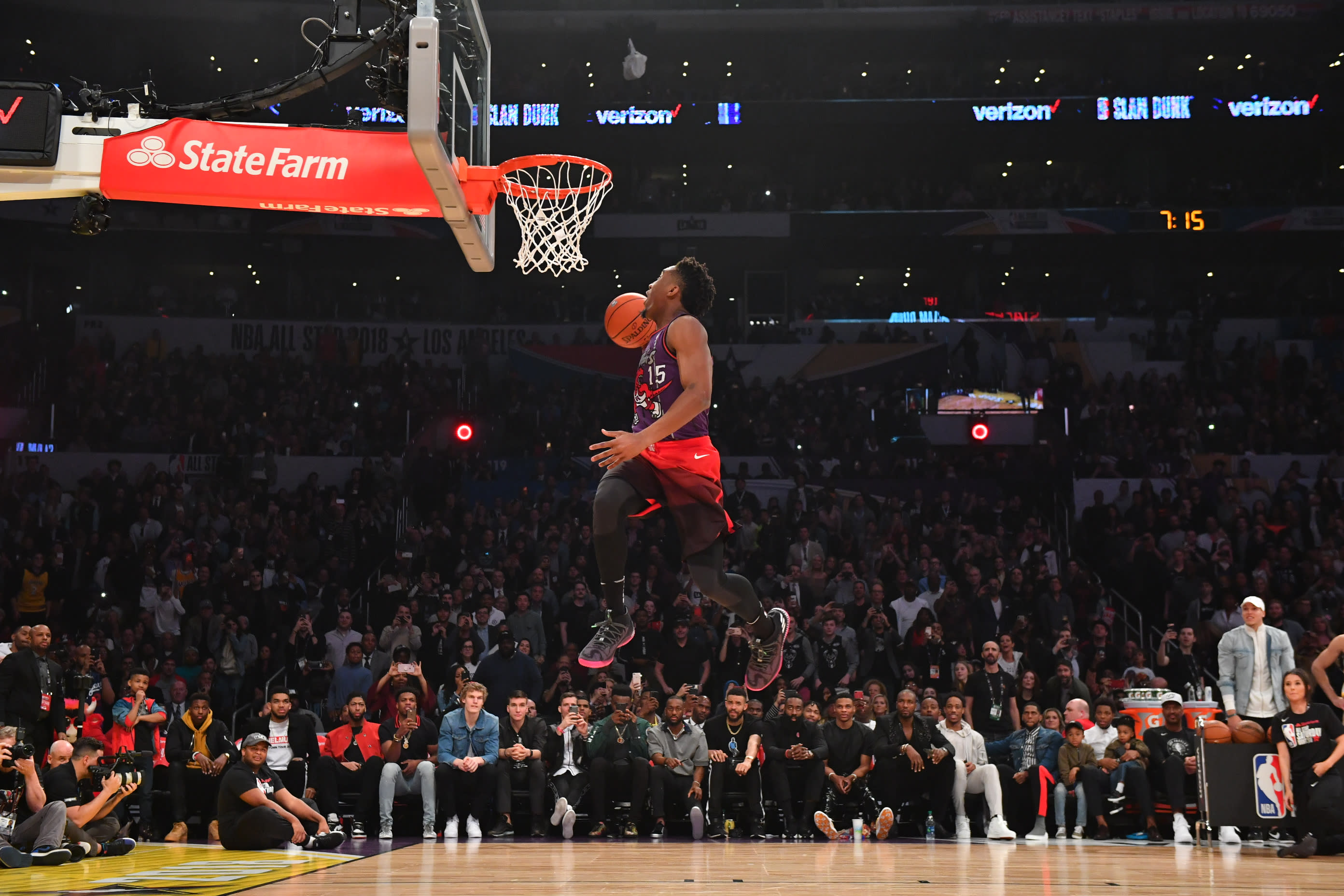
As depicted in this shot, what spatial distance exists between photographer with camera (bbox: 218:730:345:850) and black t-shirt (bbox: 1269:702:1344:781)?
8.32 metres

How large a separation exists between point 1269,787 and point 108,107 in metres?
10.8

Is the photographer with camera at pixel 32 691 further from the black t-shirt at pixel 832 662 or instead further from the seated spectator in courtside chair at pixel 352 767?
the black t-shirt at pixel 832 662

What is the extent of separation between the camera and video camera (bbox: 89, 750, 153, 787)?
35.0ft

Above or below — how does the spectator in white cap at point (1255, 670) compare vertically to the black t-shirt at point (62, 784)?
above

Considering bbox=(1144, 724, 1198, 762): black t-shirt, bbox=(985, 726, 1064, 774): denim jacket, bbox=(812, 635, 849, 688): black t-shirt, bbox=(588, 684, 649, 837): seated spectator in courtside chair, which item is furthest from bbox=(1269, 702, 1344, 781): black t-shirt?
bbox=(588, 684, 649, 837): seated spectator in courtside chair

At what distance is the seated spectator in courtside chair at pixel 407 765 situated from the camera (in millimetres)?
12477

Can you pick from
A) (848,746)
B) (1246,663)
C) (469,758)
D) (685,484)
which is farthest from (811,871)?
(469,758)

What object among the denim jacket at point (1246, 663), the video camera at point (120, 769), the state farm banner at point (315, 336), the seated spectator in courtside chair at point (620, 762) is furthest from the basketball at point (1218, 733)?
the state farm banner at point (315, 336)

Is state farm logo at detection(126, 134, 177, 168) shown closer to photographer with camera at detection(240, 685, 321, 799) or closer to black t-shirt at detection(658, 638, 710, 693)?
photographer with camera at detection(240, 685, 321, 799)

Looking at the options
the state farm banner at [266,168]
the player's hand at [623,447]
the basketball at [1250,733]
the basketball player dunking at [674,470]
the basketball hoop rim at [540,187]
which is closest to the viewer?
the player's hand at [623,447]

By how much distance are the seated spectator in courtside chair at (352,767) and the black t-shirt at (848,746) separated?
4.71m

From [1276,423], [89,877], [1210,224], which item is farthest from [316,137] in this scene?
[1210,224]

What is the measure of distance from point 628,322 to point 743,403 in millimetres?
17031

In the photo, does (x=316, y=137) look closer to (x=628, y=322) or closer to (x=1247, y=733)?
(x=628, y=322)
